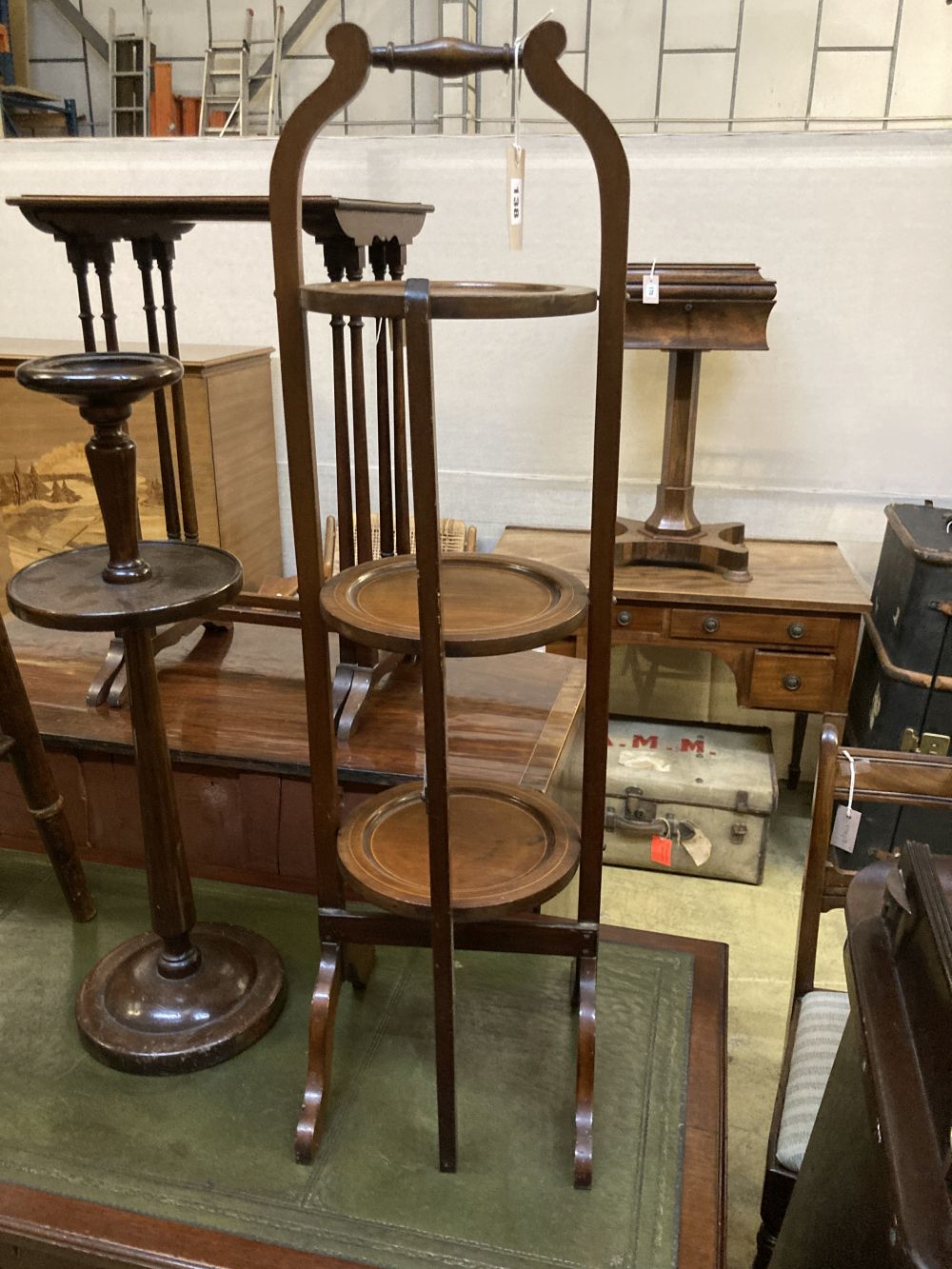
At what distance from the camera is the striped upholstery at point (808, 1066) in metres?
1.26

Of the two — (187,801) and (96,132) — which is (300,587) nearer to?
(187,801)

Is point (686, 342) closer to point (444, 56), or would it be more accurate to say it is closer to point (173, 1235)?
point (444, 56)

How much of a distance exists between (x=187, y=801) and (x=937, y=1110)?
1.25m

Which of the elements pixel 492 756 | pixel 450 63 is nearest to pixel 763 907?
pixel 492 756

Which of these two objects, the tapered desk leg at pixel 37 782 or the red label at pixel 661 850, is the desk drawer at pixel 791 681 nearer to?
the red label at pixel 661 850

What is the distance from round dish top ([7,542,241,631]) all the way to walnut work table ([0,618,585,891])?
1.39 ft

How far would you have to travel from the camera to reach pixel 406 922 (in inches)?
46.6

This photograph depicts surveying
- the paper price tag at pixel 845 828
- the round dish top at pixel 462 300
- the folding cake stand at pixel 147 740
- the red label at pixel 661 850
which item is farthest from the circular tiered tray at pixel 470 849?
the red label at pixel 661 850

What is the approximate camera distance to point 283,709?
170 cm

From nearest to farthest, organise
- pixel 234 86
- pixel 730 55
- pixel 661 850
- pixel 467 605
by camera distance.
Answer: pixel 467 605 → pixel 661 850 → pixel 730 55 → pixel 234 86

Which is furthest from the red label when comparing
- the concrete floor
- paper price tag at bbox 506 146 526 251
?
paper price tag at bbox 506 146 526 251

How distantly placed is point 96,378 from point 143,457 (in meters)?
1.67

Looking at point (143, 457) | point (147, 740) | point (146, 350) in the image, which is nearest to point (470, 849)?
point (147, 740)

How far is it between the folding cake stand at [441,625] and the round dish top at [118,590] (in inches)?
6.1
